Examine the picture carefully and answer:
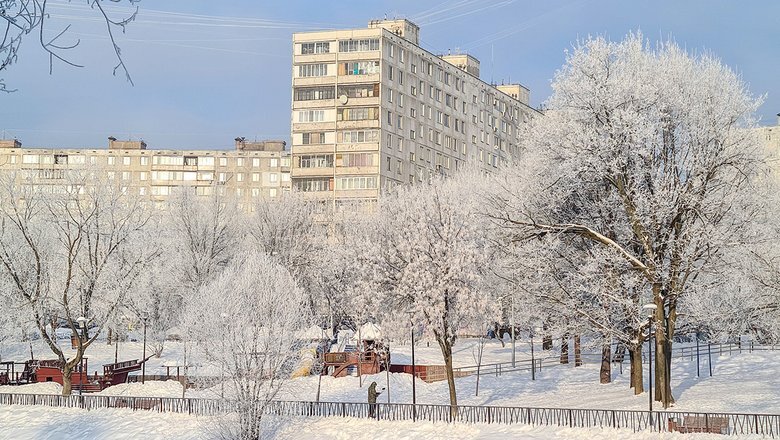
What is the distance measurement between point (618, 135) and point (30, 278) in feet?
123

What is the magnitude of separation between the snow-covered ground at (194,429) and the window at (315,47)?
57.1m

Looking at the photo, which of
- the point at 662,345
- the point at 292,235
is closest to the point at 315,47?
the point at 292,235

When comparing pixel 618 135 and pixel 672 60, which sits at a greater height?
pixel 672 60

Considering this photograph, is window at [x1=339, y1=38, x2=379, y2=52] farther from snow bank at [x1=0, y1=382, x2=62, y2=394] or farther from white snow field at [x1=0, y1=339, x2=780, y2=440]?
snow bank at [x1=0, y1=382, x2=62, y2=394]

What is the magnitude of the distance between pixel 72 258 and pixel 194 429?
17.5m

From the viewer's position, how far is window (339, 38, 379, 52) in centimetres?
9475

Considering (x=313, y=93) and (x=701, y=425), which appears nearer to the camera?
(x=701, y=425)

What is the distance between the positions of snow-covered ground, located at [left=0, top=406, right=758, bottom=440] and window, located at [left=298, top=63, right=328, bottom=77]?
55.8 m

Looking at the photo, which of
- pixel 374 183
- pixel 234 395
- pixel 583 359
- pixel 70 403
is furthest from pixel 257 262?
pixel 374 183

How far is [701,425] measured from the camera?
33.2 meters

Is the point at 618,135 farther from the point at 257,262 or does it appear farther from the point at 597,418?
the point at 257,262

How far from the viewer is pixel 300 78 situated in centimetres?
9481

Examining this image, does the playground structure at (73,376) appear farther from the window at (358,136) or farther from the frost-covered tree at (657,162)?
the window at (358,136)

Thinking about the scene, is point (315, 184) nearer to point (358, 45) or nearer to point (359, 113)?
point (359, 113)
